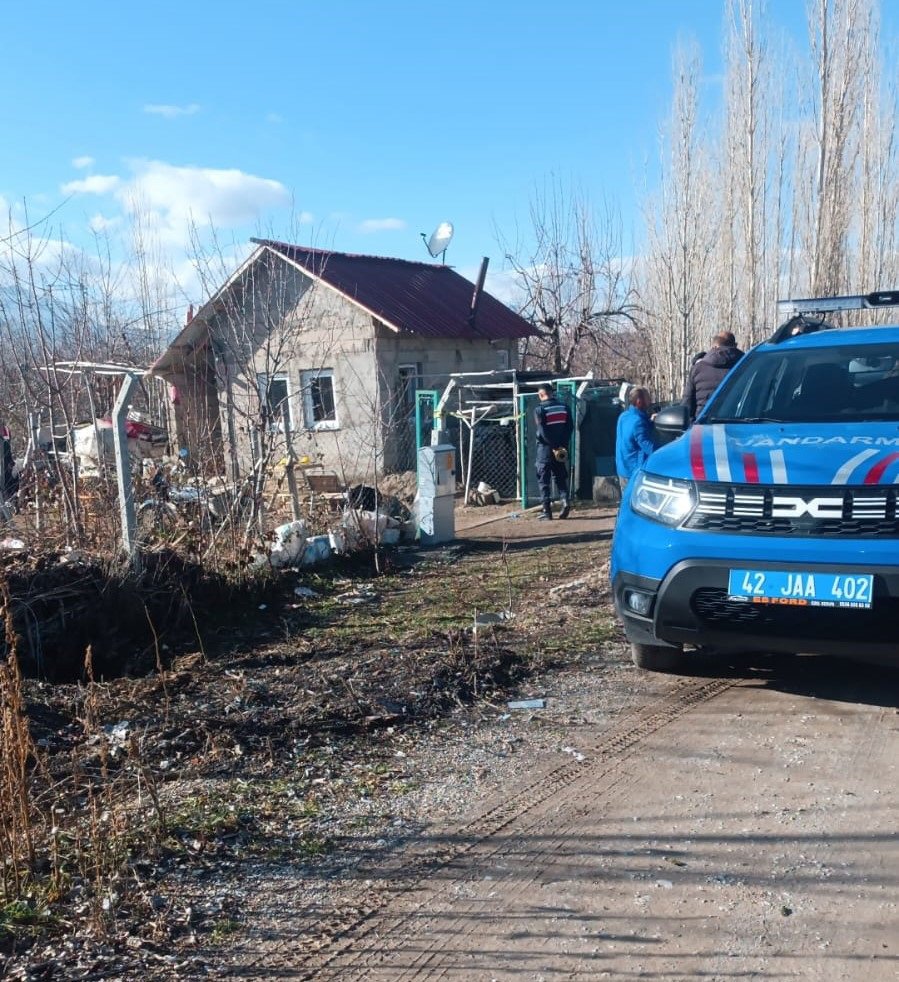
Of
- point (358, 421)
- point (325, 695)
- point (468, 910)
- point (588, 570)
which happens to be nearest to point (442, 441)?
point (358, 421)

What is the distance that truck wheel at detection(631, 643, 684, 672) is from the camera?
17.1 feet

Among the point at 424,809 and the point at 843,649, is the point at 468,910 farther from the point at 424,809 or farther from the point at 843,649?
the point at 843,649

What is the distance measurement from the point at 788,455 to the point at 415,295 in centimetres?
1573

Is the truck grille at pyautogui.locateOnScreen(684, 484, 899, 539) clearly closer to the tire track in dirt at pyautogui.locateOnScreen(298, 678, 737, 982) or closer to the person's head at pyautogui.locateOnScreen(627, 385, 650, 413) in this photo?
the tire track in dirt at pyautogui.locateOnScreen(298, 678, 737, 982)

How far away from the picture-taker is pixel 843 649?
14.0 feet

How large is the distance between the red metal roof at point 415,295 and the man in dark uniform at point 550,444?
495 centimetres

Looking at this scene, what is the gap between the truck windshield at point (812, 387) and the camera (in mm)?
5312

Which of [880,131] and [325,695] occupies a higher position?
[880,131]

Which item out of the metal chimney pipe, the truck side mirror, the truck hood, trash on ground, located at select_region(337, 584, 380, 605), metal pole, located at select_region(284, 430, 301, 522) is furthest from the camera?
the metal chimney pipe

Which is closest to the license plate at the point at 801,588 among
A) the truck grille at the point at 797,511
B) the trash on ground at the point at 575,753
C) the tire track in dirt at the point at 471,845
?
the truck grille at the point at 797,511

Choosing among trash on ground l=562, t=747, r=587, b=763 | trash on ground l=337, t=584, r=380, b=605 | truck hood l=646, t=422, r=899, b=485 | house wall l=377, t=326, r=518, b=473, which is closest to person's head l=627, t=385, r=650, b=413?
trash on ground l=337, t=584, r=380, b=605

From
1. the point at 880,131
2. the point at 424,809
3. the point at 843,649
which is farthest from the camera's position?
the point at 880,131

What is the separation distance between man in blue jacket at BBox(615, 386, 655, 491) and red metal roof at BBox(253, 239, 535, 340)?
8710mm

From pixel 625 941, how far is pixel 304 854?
1247 mm
